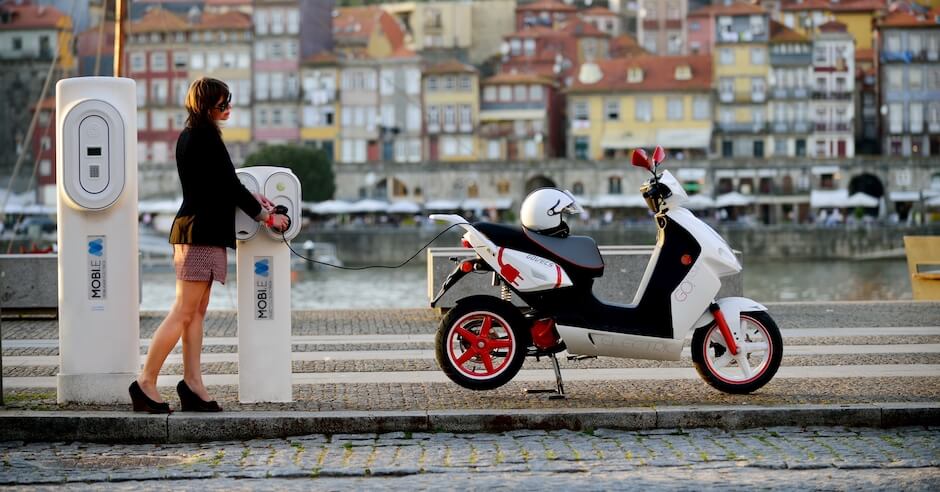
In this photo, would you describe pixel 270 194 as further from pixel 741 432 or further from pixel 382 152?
Result: pixel 382 152

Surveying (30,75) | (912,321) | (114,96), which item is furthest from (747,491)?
(30,75)

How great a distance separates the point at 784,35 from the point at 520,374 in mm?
91128

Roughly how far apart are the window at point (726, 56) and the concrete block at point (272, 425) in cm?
9042

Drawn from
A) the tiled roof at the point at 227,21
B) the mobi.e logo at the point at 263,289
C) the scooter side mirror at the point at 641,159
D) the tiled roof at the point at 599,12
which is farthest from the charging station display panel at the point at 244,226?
the tiled roof at the point at 599,12

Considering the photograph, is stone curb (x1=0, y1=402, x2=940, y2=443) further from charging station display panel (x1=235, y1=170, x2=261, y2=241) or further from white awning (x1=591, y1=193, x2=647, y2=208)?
white awning (x1=591, y1=193, x2=647, y2=208)

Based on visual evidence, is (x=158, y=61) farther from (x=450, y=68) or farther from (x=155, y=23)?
(x=450, y=68)

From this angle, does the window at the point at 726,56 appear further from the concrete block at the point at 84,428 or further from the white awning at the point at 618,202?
the concrete block at the point at 84,428

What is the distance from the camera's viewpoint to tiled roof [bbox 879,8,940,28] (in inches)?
3917

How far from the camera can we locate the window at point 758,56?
95438mm

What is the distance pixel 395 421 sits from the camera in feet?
24.1

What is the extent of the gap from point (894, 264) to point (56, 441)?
6542 cm

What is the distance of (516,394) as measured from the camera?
824 centimetres

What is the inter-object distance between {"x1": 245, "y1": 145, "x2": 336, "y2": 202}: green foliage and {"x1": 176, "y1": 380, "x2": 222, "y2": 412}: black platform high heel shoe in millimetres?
79660

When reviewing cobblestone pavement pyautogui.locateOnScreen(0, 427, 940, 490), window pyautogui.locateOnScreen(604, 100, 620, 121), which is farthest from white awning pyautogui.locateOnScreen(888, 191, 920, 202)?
cobblestone pavement pyautogui.locateOnScreen(0, 427, 940, 490)
